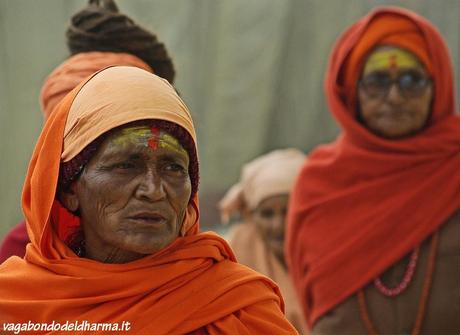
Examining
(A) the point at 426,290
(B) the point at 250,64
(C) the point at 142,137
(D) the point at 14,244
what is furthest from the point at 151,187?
(B) the point at 250,64

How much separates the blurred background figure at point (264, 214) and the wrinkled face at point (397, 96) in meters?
1.72

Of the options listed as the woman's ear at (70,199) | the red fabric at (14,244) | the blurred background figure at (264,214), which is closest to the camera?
the woman's ear at (70,199)

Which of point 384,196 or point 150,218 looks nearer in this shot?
point 150,218

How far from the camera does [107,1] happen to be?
4812 millimetres

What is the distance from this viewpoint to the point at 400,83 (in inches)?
216

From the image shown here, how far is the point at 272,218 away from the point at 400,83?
2.12 m

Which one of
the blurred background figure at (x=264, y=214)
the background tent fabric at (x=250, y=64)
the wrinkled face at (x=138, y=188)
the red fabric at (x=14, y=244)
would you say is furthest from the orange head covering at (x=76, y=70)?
the background tent fabric at (x=250, y=64)

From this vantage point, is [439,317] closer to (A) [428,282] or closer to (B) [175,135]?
(A) [428,282]

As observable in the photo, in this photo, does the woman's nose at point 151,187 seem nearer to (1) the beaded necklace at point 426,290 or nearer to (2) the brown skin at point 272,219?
(1) the beaded necklace at point 426,290

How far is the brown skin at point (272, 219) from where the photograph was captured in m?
7.28

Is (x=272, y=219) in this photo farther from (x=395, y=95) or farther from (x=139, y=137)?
(x=139, y=137)

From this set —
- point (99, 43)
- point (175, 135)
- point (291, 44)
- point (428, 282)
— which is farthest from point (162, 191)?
point (291, 44)

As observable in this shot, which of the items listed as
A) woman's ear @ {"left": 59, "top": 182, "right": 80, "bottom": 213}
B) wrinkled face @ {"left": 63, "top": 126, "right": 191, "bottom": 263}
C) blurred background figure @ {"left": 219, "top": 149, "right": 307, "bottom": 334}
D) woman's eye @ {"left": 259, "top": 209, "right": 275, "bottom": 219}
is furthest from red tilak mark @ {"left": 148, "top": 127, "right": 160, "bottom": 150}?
woman's eye @ {"left": 259, "top": 209, "right": 275, "bottom": 219}

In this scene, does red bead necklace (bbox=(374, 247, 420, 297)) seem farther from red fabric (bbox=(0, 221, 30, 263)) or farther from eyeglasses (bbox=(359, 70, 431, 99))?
red fabric (bbox=(0, 221, 30, 263))
